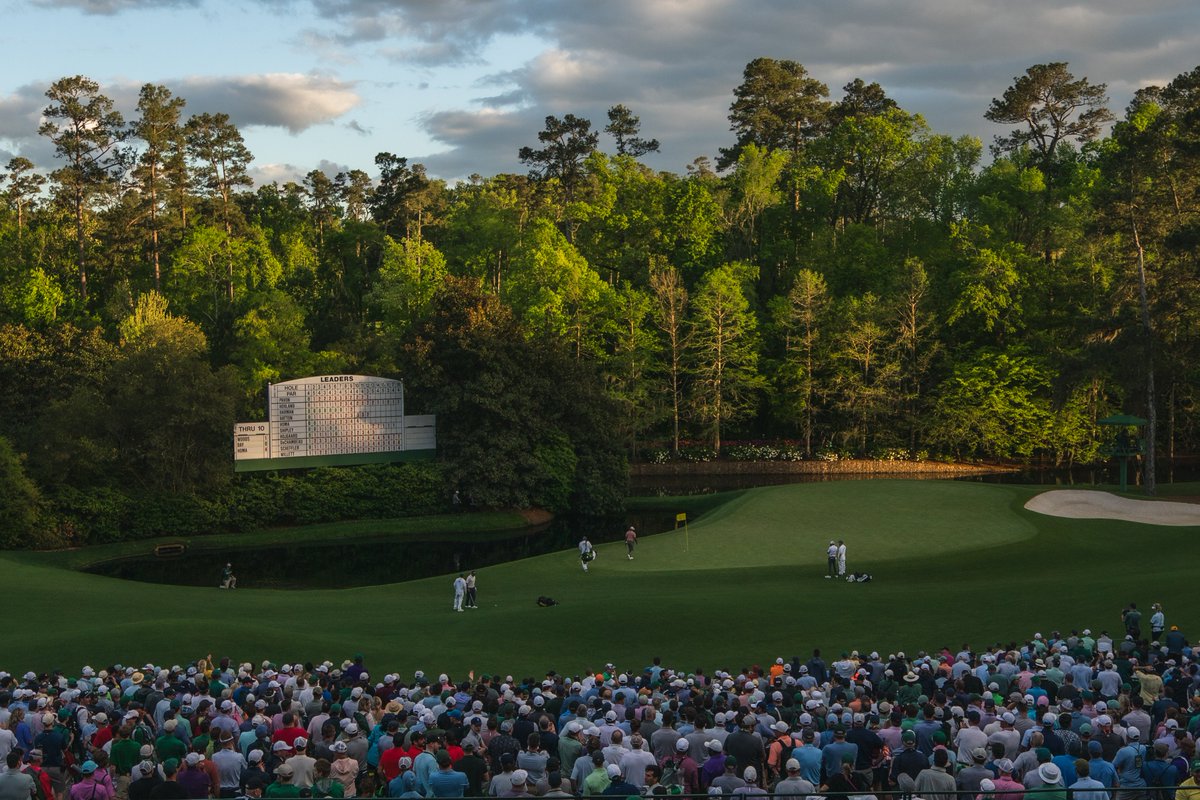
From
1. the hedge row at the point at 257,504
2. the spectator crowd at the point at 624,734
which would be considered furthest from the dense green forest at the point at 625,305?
the spectator crowd at the point at 624,734

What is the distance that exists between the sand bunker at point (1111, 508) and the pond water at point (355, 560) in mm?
17911

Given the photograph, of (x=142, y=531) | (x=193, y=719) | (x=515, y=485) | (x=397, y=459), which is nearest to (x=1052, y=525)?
(x=515, y=485)

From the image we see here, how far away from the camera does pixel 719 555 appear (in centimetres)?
4262

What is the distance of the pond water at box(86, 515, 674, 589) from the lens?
148 feet

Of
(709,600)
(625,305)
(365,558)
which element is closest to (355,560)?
(365,558)

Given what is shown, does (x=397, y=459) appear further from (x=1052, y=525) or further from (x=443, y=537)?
(x=1052, y=525)

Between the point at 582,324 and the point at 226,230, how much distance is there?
119 feet

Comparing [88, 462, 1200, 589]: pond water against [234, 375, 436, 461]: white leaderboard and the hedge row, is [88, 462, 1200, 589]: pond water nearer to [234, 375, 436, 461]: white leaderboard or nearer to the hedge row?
the hedge row

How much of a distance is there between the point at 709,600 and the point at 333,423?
30039 millimetres

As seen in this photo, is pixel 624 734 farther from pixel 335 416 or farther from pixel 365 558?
pixel 335 416

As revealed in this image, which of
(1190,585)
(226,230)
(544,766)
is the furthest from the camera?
(226,230)

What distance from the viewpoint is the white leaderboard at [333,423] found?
53562 mm

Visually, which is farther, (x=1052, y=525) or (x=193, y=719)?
(x=1052, y=525)

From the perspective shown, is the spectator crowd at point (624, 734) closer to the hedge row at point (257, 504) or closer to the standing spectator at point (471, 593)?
the standing spectator at point (471, 593)
